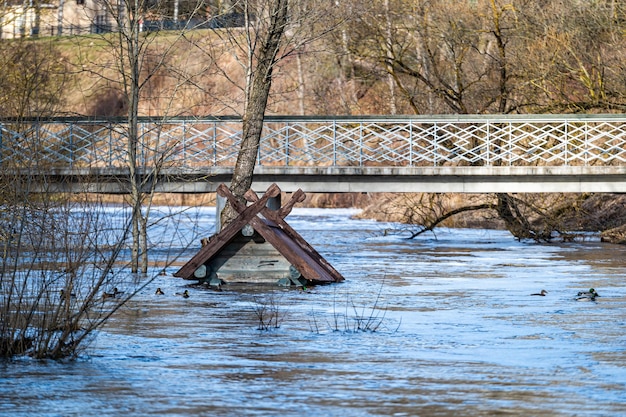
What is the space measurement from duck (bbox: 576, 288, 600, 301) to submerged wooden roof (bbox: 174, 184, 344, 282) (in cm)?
368

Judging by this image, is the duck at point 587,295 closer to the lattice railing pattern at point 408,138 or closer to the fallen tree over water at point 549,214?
the lattice railing pattern at point 408,138

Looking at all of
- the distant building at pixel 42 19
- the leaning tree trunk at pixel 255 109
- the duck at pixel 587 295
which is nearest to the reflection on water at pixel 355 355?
the duck at pixel 587 295

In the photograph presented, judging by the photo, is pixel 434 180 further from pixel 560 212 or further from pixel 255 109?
pixel 255 109

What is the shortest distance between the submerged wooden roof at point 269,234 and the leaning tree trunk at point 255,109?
326 centimetres

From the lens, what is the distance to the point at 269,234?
16859mm

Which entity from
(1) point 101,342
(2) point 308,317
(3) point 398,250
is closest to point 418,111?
(3) point 398,250

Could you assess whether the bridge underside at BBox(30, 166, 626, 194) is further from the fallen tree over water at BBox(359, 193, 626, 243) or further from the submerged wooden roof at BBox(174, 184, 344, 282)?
the submerged wooden roof at BBox(174, 184, 344, 282)

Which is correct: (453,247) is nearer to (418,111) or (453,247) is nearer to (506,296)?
(418,111)

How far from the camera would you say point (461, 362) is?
10.4 m

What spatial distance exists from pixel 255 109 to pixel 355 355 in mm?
10930

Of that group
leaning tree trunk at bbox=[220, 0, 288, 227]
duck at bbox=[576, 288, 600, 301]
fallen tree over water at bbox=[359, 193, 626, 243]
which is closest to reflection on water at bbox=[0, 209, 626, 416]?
duck at bbox=[576, 288, 600, 301]

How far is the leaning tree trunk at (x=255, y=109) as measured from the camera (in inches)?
820

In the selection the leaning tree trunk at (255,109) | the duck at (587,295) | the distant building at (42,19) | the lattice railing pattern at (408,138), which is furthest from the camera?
the lattice railing pattern at (408,138)

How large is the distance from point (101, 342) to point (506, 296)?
22.3ft
